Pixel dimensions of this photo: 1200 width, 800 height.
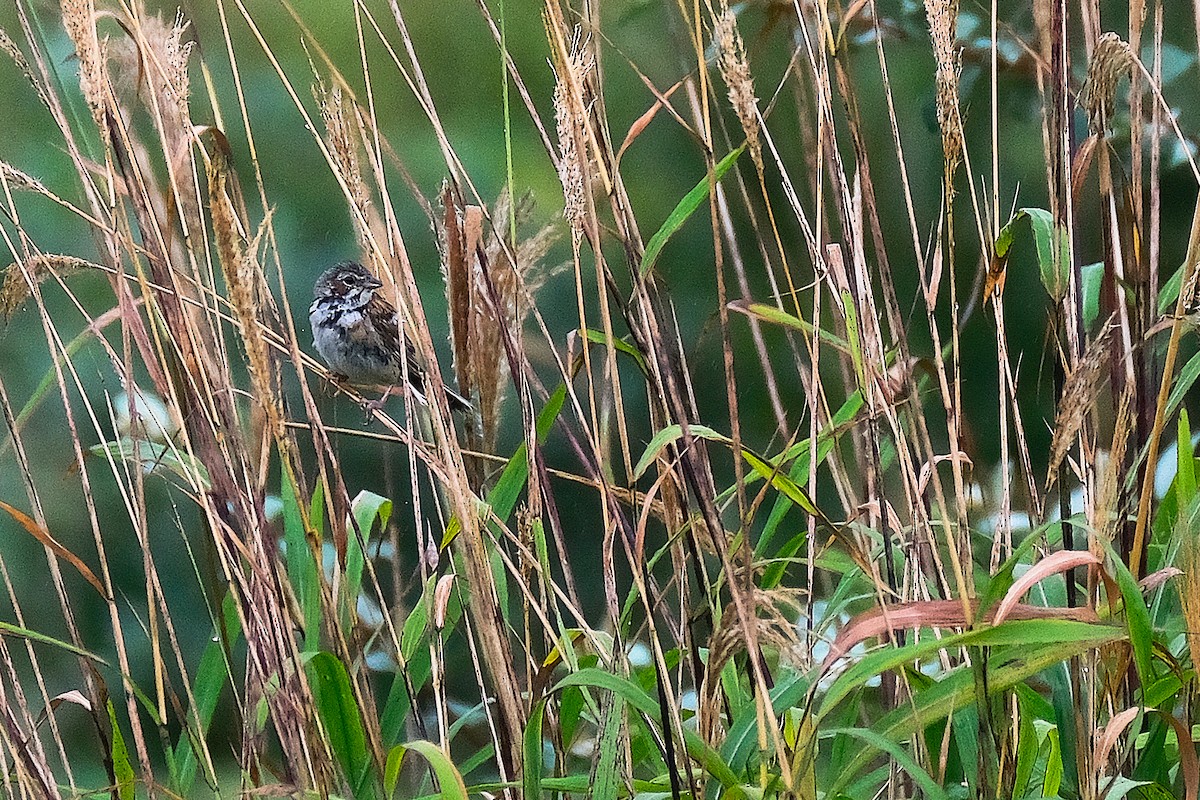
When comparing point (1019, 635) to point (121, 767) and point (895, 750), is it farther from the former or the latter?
point (121, 767)

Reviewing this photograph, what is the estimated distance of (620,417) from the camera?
734 mm

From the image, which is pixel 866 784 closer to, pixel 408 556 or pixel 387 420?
pixel 387 420

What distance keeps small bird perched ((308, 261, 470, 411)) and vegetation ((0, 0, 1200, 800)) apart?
65 mm

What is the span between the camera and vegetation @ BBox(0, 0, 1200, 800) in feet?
2.31

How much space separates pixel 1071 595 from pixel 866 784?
202 mm

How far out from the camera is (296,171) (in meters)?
1.42

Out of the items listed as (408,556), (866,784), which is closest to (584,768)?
(408,556)

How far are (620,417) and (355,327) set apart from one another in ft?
3.55

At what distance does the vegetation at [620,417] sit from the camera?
2.31 feet

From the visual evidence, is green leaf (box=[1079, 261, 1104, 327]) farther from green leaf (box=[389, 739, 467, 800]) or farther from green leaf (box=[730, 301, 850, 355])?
green leaf (box=[389, 739, 467, 800])

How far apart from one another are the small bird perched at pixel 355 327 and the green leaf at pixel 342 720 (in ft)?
2.23

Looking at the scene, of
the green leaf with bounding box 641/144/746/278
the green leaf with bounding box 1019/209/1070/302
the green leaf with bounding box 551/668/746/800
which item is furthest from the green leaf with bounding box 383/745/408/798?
the green leaf with bounding box 1019/209/1070/302

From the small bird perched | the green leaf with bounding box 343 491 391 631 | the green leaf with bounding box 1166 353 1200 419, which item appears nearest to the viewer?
the green leaf with bounding box 1166 353 1200 419

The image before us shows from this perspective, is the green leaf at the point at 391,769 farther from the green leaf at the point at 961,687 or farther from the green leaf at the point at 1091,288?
the green leaf at the point at 1091,288
